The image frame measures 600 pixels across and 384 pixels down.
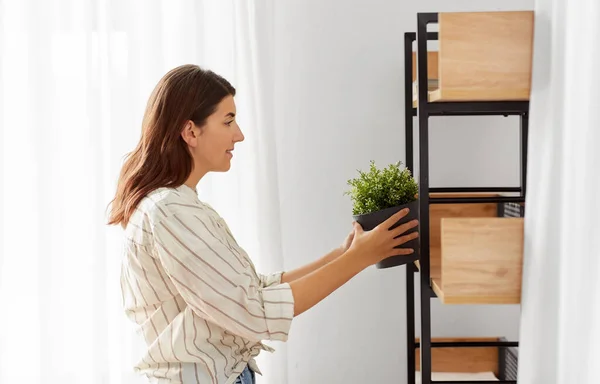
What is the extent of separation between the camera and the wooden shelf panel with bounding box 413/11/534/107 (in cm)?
138

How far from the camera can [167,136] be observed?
1254mm

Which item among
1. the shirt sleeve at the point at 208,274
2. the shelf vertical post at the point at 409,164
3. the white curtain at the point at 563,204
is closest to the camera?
the white curtain at the point at 563,204

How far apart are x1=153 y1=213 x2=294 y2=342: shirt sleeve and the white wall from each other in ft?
3.50

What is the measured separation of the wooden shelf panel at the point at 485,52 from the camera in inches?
54.5

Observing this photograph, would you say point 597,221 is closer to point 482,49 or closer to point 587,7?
point 587,7

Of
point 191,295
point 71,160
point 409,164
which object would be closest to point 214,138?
point 191,295

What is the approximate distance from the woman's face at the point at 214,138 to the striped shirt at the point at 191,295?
7 centimetres

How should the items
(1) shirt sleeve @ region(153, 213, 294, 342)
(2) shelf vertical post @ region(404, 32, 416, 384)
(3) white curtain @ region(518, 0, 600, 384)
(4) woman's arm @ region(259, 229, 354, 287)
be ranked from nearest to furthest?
(3) white curtain @ region(518, 0, 600, 384), (1) shirt sleeve @ region(153, 213, 294, 342), (4) woman's arm @ region(259, 229, 354, 287), (2) shelf vertical post @ region(404, 32, 416, 384)

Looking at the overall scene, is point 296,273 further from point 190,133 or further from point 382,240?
point 190,133

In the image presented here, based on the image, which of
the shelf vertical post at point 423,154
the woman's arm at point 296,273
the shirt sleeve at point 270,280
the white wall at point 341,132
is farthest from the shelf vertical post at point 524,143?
the shirt sleeve at point 270,280

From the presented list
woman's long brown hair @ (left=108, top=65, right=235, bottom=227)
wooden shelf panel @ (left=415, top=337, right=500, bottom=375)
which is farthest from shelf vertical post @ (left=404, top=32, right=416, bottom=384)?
woman's long brown hair @ (left=108, top=65, right=235, bottom=227)

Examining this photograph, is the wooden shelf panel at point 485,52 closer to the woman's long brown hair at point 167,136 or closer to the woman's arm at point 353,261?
the woman's arm at point 353,261

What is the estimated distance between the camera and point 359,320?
232 centimetres

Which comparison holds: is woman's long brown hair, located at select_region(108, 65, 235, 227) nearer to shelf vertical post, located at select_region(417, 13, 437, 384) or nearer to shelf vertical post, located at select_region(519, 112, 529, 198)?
shelf vertical post, located at select_region(417, 13, 437, 384)
